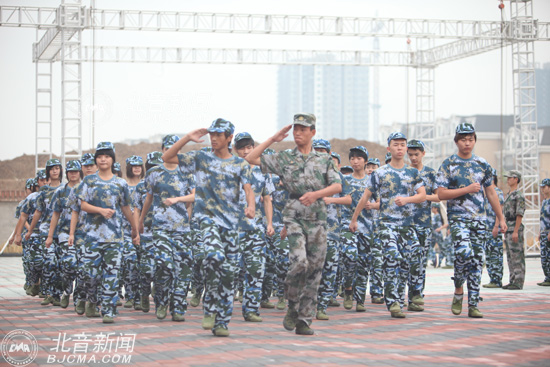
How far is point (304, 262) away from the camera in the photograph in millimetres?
8312

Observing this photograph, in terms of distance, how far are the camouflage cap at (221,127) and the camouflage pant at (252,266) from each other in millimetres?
1622

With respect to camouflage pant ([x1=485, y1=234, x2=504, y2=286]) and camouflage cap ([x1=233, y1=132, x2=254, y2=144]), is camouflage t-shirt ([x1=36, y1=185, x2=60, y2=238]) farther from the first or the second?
camouflage pant ([x1=485, y1=234, x2=504, y2=286])

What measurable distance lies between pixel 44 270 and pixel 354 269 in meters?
4.97

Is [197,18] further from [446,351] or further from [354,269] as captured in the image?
[446,351]

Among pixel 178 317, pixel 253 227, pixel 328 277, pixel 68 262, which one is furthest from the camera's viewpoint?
pixel 68 262

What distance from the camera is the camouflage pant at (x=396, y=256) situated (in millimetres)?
9930

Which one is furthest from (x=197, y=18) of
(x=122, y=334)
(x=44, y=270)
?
(x=122, y=334)

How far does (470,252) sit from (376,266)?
2.10 meters

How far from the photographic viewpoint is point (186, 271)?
9703mm

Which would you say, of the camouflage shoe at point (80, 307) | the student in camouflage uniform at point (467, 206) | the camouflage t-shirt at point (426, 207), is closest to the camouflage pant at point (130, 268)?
the camouflage shoe at point (80, 307)

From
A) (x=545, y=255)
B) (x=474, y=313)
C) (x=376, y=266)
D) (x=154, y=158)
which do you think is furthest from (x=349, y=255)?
(x=545, y=255)

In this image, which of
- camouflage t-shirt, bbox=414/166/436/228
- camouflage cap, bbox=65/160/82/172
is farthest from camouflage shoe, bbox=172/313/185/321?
camouflage t-shirt, bbox=414/166/436/228

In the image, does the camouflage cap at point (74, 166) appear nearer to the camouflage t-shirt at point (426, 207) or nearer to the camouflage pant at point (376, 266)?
the camouflage pant at point (376, 266)

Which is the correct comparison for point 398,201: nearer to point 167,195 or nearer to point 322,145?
point 322,145
